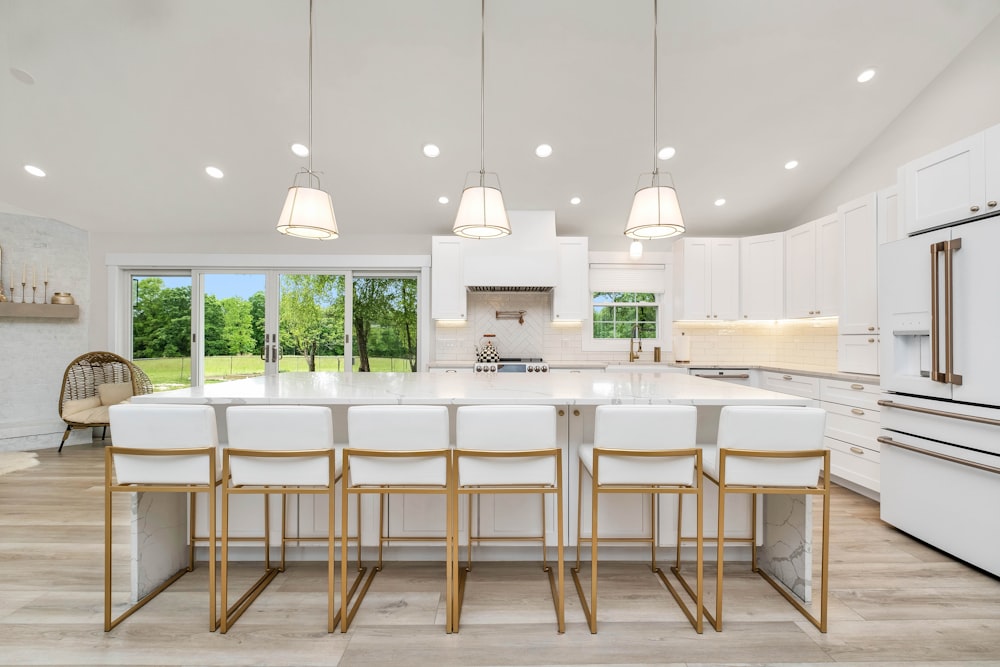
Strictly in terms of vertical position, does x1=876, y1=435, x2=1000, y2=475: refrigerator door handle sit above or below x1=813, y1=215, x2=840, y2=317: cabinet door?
below

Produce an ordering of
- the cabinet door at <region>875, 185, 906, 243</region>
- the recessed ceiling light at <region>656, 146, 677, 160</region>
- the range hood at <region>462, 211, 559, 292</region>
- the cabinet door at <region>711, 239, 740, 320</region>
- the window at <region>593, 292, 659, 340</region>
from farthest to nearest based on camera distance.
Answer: the window at <region>593, 292, 659, 340</region> < the cabinet door at <region>711, 239, 740, 320</region> < the range hood at <region>462, 211, 559, 292</region> < the recessed ceiling light at <region>656, 146, 677, 160</region> < the cabinet door at <region>875, 185, 906, 243</region>

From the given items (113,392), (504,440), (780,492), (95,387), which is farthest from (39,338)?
(780,492)

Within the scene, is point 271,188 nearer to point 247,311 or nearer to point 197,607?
point 247,311

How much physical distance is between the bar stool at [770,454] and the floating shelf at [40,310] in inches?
246

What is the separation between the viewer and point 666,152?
13.6ft

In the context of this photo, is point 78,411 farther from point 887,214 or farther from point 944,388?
point 887,214

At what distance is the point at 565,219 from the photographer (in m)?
5.25

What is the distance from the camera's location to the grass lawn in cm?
A: 540

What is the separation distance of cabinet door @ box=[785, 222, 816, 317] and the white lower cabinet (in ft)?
3.12

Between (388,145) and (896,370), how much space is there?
13.3 feet

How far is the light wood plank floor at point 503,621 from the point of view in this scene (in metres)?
1.69

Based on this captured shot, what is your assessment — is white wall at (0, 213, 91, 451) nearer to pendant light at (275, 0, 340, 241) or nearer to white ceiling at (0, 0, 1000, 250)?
white ceiling at (0, 0, 1000, 250)

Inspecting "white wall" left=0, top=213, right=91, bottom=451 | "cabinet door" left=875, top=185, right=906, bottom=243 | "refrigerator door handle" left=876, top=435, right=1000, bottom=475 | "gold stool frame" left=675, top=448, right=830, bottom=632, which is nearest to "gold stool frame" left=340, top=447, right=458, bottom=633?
"gold stool frame" left=675, top=448, right=830, bottom=632

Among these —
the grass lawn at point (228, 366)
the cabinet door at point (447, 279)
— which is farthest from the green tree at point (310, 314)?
the cabinet door at point (447, 279)
